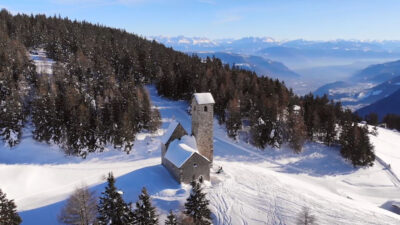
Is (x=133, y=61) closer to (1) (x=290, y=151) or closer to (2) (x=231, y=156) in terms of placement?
(2) (x=231, y=156)

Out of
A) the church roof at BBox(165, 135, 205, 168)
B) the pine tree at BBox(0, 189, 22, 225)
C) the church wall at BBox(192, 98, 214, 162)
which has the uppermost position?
the church wall at BBox(192, 98, 214, 162)

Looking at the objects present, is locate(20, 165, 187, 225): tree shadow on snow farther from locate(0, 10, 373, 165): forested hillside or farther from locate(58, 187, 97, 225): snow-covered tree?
locate(0, 10, 373, 165): forested hillside

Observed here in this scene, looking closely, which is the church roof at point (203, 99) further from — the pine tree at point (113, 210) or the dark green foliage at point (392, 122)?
the dark green foliage at point (392, 122)

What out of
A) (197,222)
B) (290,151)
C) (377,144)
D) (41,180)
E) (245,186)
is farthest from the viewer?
(377,144)

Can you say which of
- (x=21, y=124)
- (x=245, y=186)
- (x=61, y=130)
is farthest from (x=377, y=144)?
(x=21, y=124)

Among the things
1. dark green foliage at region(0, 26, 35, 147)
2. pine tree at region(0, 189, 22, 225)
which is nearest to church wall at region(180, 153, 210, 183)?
pine tree at region(0, 189, 22, 225)

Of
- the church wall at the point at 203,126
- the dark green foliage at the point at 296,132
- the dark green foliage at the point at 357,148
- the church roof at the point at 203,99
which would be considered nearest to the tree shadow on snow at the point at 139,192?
the church wall at the point at 203,126
